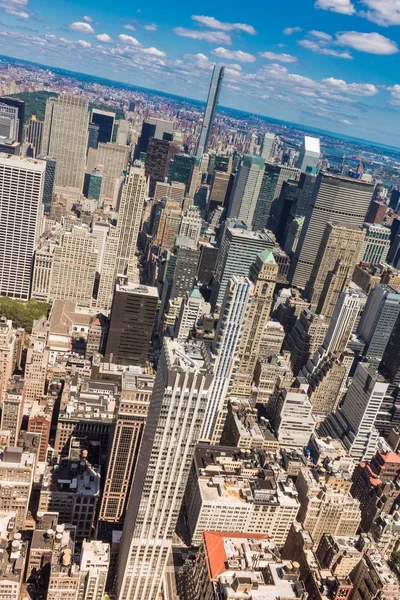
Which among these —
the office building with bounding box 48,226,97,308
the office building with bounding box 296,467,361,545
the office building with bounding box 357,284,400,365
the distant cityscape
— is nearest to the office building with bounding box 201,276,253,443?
the distant cityscape

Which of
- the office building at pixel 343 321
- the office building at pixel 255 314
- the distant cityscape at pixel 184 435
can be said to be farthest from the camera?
the office building at pixel 343 321

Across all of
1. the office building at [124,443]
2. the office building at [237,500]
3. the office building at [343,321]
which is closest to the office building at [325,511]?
the office building at [237,500]

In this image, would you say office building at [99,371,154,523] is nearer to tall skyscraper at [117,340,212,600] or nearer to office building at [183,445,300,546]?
office building at [183,445,300,546]

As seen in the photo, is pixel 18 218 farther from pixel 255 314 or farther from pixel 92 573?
pixel 92 573

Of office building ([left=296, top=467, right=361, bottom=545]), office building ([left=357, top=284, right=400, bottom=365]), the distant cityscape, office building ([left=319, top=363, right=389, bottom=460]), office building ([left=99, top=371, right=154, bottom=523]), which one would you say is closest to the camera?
the distant cityscape

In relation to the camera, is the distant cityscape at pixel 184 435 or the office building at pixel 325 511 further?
the office building at pixel 325 511

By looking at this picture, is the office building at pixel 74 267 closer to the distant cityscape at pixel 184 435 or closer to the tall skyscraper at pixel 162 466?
the distant cityscape at pixel 184 435

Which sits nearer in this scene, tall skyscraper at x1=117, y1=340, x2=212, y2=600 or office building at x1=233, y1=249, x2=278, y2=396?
tall skyscraper at x1=117, y1=340, x2=212, y2=600
